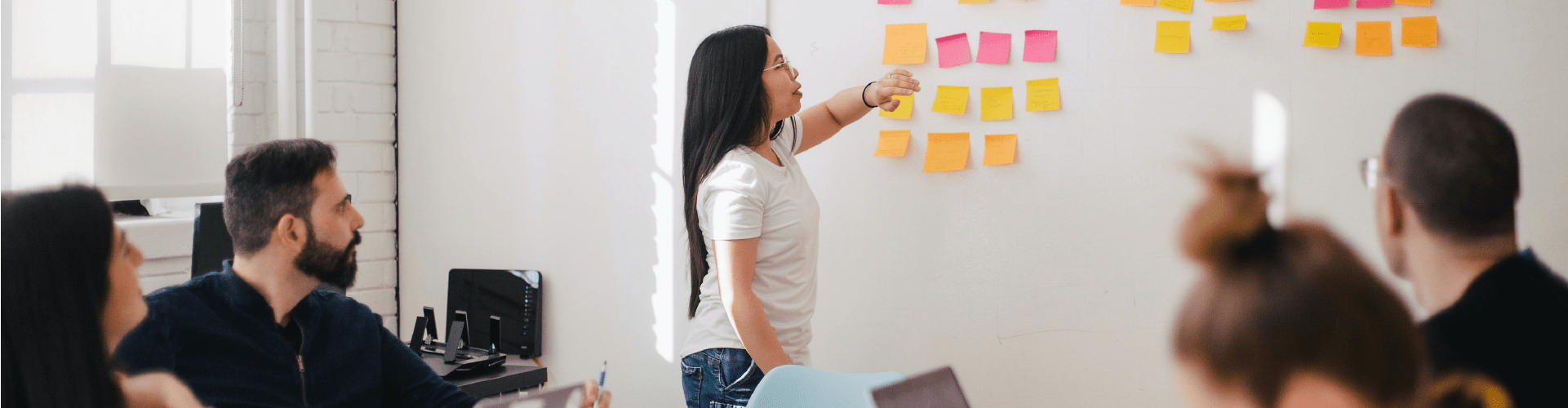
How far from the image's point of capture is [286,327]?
1.57m

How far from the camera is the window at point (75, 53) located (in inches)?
92.0

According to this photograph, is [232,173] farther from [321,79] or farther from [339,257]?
[321,79]

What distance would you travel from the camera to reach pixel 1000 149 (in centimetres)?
217

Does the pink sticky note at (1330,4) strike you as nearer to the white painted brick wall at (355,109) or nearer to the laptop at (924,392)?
the laptop at (924,392)

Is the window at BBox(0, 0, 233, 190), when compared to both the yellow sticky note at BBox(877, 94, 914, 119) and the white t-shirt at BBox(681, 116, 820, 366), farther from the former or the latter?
the yellow sticky note at BBox(877, 94, 914, 119)

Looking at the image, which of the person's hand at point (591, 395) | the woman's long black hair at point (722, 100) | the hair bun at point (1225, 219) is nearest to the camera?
the hair bun at point (1225, 219)

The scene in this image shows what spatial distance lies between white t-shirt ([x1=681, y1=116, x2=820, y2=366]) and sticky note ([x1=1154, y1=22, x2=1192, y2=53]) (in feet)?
2.81

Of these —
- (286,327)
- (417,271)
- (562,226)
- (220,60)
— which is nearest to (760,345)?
(286,327)

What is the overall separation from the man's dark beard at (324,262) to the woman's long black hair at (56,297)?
22.5 inches

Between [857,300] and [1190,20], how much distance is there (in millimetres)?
1045

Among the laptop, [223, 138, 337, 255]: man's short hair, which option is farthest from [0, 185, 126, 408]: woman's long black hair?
the laptop

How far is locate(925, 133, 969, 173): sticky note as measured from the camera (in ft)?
7.27


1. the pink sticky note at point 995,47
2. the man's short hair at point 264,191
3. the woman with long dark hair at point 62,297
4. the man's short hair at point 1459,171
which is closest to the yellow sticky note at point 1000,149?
the pink sticky note at point 995,47

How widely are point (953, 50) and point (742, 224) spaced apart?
0.82m
